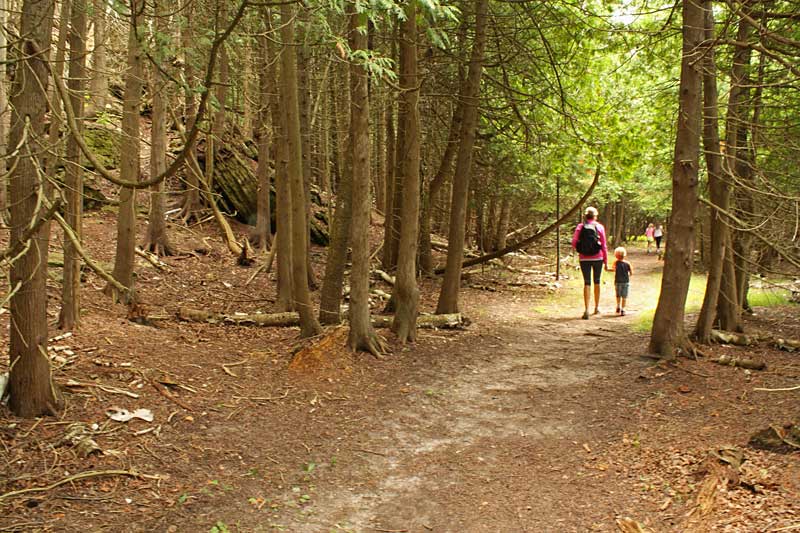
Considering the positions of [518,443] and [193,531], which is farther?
[518,443]

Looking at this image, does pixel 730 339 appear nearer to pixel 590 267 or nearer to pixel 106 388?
pixel 590 267

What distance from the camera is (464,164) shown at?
1035 cm

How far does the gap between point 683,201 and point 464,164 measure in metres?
3.78

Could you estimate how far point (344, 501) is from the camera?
16.3ft

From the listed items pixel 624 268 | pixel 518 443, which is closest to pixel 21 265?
pixel 518 443

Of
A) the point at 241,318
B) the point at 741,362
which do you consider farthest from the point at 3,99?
the point at 741,362

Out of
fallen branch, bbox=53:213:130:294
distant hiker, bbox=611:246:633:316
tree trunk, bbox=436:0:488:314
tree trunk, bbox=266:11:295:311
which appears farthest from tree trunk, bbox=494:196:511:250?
fallen branch, bbox=53:213:130:294

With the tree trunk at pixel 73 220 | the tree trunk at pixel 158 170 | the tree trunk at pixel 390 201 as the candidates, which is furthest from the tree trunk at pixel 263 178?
the tree trunk at pixel 73 220

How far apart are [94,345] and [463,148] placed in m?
6.49

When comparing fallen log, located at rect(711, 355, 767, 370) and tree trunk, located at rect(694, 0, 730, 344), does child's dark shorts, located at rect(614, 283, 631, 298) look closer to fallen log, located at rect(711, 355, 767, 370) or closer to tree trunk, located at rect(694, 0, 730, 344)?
tree trunk, located at rect(694, 0, 730, 344)

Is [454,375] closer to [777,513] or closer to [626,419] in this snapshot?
[626,419]

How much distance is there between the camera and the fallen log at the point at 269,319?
32.2 feet

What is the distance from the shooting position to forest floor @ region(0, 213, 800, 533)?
4.51 metres

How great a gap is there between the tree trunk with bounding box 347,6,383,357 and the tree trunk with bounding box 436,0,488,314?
7.65 feet
